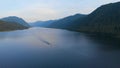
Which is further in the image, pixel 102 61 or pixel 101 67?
pixel 102 61

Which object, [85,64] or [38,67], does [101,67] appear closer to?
[85,64]

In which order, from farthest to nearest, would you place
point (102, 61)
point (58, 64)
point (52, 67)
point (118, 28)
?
point (118, 28)
point (102, 61)
point (58, 64)
point (52, 67)

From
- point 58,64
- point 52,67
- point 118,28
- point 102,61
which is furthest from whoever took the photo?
point 118,28

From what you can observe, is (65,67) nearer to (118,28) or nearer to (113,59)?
(113,59)

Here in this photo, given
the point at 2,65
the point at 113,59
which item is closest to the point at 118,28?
the point at 113,59

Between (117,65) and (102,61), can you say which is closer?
(117,65)

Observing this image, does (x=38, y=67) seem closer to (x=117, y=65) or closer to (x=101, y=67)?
(x=101, y=67)

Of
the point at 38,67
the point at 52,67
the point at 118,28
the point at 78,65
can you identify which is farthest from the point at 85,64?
the point at 118,28

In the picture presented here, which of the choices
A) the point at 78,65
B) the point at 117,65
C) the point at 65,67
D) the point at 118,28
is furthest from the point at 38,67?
the point at 118,28
